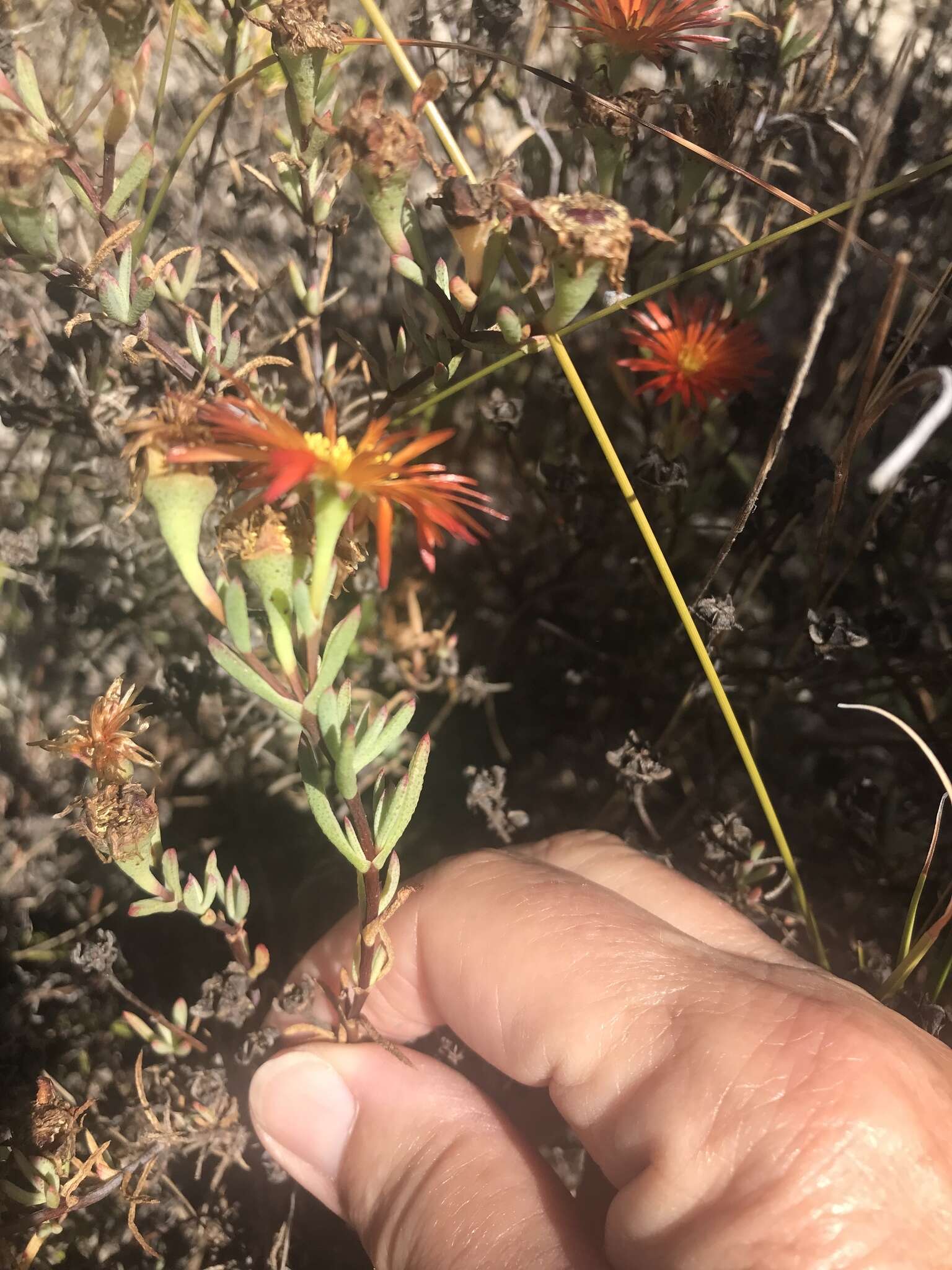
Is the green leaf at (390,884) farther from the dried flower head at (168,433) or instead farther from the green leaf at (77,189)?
the green leaf at (77,189)

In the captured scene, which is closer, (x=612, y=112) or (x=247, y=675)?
(x=247, y=675)

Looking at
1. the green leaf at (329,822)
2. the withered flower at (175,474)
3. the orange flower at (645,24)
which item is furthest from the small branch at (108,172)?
the green leaf at (329,822)

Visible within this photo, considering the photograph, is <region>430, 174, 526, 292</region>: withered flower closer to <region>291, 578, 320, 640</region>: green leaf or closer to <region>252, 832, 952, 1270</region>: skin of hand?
<region>291, 578, 320, 640</region>: green leaf

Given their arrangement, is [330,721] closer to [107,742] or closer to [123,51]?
[107,742]

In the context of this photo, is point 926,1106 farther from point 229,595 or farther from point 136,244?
point 136,244

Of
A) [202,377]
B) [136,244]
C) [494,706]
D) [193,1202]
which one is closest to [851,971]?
[494,706]

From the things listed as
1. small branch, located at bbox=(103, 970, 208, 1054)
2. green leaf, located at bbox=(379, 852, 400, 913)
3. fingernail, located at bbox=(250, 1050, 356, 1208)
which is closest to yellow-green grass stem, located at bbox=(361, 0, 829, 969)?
green leaf, located at bbox=(379, 852, 400, 913)

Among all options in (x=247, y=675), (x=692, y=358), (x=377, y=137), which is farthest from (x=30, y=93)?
(x=692, y=358)
